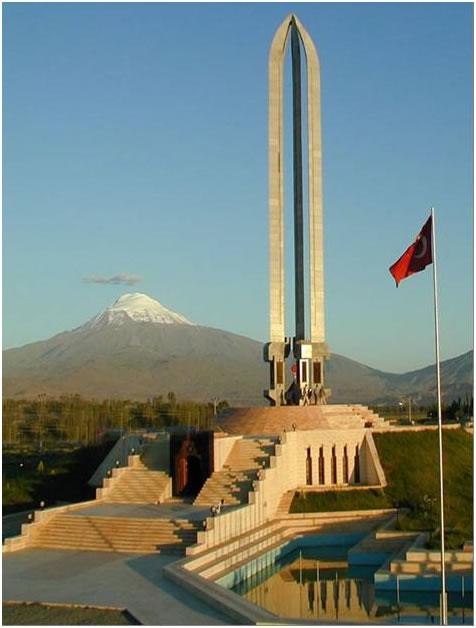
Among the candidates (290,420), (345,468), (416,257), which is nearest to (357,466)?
(345,468)

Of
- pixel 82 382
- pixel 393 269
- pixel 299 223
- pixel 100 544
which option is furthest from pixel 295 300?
pixel 82 382

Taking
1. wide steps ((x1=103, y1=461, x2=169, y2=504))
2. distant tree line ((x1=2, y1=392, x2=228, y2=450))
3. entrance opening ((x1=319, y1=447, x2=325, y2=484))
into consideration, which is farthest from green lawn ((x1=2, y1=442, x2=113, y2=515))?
distant tree line ((x1=2, y1=392, x2=228, y2=450))

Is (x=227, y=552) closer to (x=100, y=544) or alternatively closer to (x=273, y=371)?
(x=100, y=544)

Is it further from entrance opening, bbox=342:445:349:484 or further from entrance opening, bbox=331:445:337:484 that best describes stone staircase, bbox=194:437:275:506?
entrance opening, bbox=342:445:349:484

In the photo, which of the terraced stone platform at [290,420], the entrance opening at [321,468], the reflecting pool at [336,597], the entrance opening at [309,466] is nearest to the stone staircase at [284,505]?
the entrance opening at [309,466]

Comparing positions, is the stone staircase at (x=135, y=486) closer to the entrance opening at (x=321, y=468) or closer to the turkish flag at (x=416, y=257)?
the entrance opening at (x=321, y=468)

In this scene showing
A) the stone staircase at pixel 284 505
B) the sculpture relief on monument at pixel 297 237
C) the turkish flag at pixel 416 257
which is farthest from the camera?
the sculpture relief on monument at pixel 297 237
